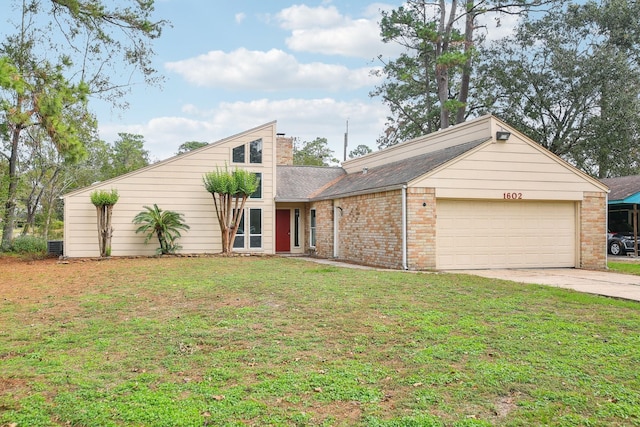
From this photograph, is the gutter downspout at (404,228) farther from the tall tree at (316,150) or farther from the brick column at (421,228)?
the tall tree at (316,150)

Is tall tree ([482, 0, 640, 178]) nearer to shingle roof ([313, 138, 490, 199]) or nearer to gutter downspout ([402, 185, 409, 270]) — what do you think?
shingle roof ([313, 138, 490, 199])

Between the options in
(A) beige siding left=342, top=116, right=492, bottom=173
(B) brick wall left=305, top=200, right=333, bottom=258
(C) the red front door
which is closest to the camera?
(A) beige siding left=342, top=116, right=492, bottom=173

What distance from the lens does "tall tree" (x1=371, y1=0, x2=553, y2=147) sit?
2202 centimetres

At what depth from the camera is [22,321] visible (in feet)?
20.2

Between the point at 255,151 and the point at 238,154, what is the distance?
2.18 feet

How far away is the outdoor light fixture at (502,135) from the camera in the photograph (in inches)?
486

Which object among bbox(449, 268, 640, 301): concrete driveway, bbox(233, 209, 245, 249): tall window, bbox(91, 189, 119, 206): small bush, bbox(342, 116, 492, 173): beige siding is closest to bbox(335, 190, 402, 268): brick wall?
bbox(449, 268, 640, 301): concrete driveway

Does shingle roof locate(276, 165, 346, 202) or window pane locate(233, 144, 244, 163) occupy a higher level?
window pane locate(233, 144, 244, 163)

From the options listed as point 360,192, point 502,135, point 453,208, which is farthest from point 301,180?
point 502,135

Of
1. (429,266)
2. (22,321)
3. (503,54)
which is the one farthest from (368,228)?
(503,54)

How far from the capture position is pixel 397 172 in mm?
14531

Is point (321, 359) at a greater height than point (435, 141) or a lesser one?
lesser

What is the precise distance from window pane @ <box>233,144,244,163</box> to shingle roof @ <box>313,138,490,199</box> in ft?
10.5

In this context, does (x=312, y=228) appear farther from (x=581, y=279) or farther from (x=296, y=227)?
(x=581, y=279)
